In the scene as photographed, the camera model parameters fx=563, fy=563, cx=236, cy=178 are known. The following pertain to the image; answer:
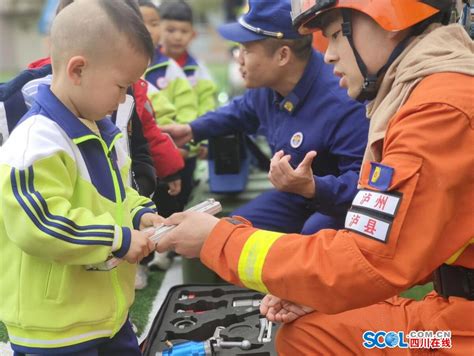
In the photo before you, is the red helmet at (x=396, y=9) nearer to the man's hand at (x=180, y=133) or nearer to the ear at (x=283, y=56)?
the ear at (x=283, y=56)

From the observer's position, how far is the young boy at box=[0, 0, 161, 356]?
1.45 meters

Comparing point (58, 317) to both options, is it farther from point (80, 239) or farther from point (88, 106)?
point (88, 106)

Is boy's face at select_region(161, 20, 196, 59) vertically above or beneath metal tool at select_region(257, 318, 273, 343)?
above

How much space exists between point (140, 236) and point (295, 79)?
5.27ft

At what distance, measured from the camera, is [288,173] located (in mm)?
2229

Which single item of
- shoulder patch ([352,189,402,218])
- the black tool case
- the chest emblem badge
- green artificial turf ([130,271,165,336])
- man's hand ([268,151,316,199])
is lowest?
green artificial turf ([130,271,165,336])

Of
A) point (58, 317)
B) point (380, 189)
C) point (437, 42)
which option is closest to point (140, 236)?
point (58, 317)

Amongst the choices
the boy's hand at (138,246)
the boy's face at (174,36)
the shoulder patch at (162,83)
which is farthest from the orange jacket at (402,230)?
the boy's face at (174,36)

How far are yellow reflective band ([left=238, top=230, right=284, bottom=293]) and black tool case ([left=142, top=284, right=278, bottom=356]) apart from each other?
2.30ft

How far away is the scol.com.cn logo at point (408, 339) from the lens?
1.58 meters

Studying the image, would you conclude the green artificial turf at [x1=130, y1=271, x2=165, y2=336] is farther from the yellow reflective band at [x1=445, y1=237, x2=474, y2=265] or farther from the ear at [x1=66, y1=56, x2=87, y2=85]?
the yellow reflective band at [x1=445, y1=237, x2=474, y2=265]

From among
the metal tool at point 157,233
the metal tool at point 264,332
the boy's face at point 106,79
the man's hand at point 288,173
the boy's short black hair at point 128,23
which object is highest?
the boy's short black hair at point 128,23

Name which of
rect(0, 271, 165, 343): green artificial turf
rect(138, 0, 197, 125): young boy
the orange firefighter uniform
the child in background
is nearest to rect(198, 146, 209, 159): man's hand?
the child in background

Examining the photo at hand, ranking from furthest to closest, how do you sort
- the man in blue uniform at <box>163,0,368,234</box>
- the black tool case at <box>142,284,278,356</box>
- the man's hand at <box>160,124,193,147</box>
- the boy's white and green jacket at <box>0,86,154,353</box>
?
the man's hand at <box>160,124,193,147</box> < the man in blue uniform at <box>163,0,368,234</box> < the black tool case at <box>142,284,278,356</box> < the boy's white and green jacket at <box>0,86,154,353</box>
